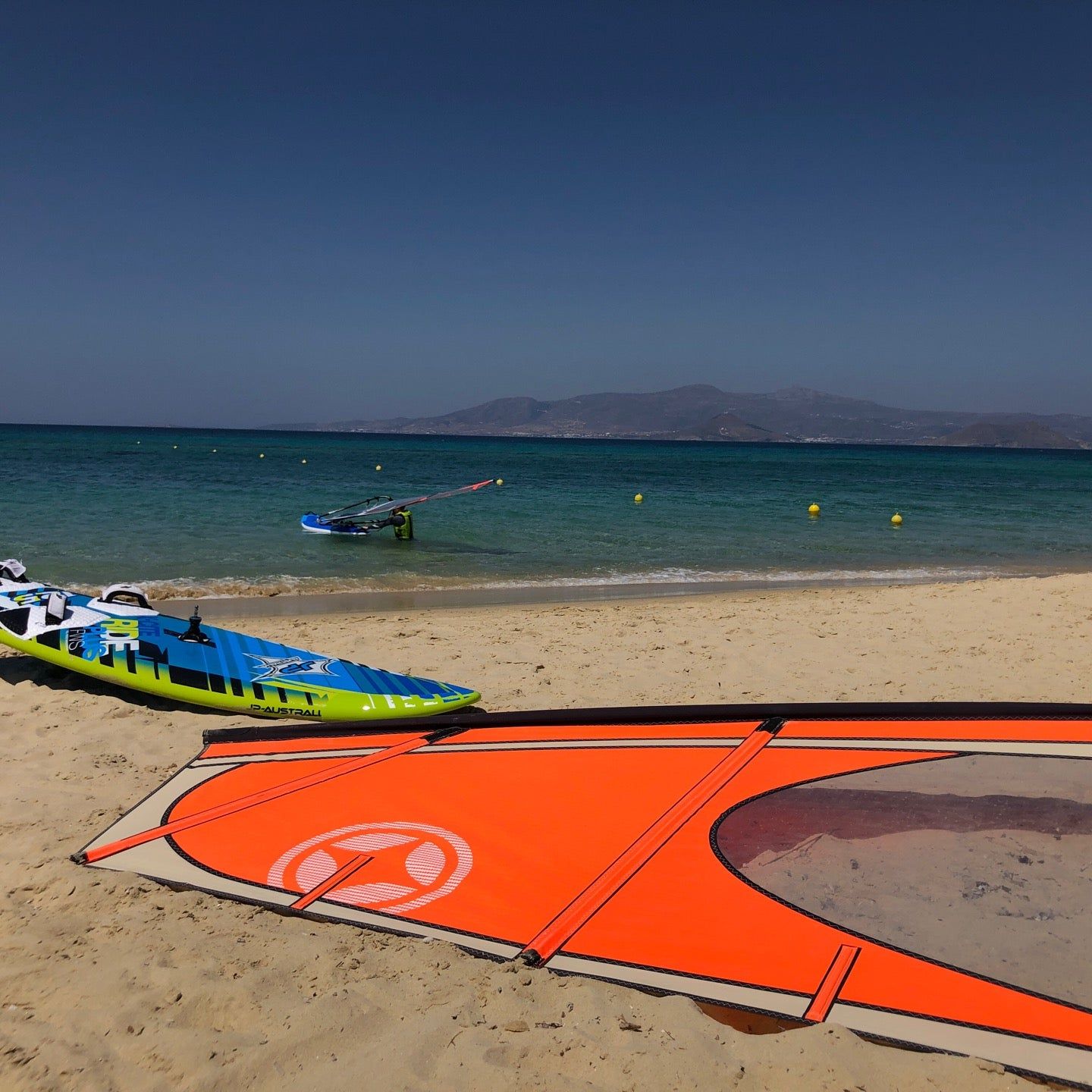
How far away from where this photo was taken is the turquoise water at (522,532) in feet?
40.3

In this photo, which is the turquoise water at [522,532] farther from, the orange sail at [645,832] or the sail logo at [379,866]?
the sail logo at [379,866]

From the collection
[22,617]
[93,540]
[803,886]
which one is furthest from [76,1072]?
[93,540]

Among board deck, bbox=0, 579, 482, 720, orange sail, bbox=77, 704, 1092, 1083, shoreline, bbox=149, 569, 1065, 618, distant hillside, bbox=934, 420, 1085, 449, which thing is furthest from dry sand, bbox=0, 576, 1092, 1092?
distant hillside, bbox=934, 420, 1085, 449

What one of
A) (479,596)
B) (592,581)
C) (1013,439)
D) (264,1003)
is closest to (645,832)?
(264,1003)

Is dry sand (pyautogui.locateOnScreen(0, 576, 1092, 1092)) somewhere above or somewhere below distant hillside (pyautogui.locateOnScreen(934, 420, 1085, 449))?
below

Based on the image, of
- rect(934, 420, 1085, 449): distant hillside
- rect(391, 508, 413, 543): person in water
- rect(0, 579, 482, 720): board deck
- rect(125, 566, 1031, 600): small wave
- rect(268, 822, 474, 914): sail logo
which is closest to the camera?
rect(268, 822, 474, 914): sail logo

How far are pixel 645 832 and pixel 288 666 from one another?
3.26m

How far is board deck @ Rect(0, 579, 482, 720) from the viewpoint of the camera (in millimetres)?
5246

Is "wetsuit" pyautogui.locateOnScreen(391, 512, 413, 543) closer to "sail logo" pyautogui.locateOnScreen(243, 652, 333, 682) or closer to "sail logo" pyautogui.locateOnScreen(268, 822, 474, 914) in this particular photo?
"sail logo" pyautogui.locateOnScreen(243, 652, 333, 682)

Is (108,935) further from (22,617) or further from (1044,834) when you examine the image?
(22,617)

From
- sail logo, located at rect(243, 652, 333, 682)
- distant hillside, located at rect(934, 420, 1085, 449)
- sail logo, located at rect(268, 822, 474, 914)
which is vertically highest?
distant hillside, located at rect(934, 420, 1085, 449)

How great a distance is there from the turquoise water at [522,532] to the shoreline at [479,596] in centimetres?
38

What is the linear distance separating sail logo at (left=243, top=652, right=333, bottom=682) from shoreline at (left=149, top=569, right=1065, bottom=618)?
358 cm

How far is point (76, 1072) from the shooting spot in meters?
2.18
